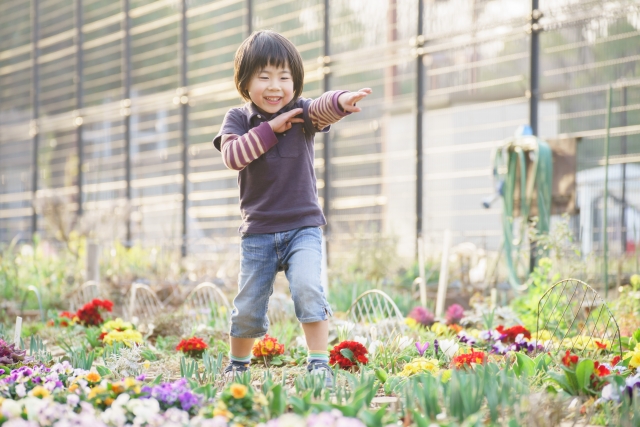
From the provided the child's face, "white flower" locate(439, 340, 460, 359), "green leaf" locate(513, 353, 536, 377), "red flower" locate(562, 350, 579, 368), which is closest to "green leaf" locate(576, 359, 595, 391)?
"red flower" locate(562, 350, 579, 368)

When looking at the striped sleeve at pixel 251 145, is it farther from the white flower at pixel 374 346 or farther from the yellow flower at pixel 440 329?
the yellow flower at pixel 440 329

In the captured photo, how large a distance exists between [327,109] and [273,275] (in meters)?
0.69

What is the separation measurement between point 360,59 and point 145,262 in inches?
123

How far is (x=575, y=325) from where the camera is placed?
435 cm

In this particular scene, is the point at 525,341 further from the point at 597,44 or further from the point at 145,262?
the point at 145,262

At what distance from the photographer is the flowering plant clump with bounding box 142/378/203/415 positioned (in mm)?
2201

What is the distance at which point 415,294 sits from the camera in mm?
5914

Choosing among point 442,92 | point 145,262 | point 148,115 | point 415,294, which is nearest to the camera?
point 415,294

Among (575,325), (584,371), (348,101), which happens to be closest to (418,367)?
(584,371)

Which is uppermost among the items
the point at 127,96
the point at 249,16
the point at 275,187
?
the point at 249,16

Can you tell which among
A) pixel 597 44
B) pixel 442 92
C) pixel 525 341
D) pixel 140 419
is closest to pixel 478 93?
pixel 442 92

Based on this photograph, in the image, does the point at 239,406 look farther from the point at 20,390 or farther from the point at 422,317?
the point at 422,317

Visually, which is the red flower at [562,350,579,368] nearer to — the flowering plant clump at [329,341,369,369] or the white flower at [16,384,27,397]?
the flowering plant clump at [329,341,369,369]

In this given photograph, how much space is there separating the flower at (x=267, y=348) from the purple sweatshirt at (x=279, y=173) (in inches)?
25.1
